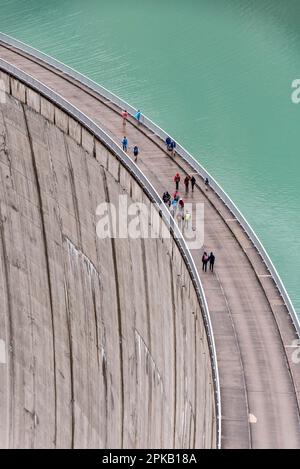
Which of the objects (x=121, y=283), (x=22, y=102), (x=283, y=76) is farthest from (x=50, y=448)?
(x=283, y=76)

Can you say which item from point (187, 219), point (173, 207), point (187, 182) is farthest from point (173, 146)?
point (187, 219)

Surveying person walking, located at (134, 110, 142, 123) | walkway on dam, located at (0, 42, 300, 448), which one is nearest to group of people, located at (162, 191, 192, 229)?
walkway on dam, located at (0, 42, 300, 448)

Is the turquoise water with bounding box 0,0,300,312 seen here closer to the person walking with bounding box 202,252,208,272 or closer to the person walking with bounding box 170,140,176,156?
the person walking with bounding box 170,140,176,156

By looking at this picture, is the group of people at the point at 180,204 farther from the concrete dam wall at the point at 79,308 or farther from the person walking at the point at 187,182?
the concrete dam wall at the point at 79,308

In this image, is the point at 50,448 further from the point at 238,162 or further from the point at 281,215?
the point at 238,162

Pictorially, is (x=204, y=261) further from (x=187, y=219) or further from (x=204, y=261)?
(x=187, y=219)

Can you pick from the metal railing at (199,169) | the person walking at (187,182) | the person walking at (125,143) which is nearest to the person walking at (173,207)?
the person walking at (187,182)
